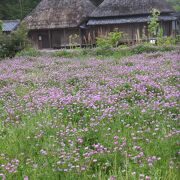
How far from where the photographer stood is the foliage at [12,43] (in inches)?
941

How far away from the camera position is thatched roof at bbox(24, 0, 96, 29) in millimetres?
41750

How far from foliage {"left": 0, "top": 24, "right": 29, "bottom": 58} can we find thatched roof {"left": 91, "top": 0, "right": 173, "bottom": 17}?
16864 mm

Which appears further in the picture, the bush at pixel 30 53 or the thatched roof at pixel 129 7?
the thatched roof at pixel 129 7

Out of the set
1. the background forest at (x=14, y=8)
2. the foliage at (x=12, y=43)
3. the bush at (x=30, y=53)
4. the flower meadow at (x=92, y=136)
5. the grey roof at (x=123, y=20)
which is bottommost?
the flower meadow at (x=92, y=136)

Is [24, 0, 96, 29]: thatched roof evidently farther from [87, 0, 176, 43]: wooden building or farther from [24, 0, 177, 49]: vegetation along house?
[87, 0, 176, 43]: wooden building

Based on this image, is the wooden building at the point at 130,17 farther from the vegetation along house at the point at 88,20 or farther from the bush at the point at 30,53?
the bush at the point at 30,53

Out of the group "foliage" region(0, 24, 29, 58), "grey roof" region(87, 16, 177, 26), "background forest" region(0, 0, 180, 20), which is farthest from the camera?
"background forest" region(0, 0, 180, 20)

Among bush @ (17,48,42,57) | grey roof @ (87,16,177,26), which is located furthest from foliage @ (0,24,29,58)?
grey roof @ (87,16,177,26)

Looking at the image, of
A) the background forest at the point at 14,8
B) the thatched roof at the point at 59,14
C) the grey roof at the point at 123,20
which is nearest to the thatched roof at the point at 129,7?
the grey roof at the point at 123,20

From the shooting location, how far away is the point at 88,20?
42.4 m

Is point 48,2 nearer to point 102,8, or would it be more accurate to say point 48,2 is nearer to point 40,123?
point 102,8

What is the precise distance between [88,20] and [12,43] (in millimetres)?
19363

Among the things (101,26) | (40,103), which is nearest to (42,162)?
(40,103)

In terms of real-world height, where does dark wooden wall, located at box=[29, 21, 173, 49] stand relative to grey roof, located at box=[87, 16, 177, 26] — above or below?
below
